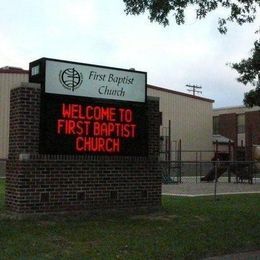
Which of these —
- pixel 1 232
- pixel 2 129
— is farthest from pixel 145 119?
pixel 2 129

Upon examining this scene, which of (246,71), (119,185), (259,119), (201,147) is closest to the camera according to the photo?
(119,185)

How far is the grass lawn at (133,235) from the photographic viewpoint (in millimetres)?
9203

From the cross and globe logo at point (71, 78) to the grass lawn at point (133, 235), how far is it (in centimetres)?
300

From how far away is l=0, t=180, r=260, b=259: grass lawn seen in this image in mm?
9203

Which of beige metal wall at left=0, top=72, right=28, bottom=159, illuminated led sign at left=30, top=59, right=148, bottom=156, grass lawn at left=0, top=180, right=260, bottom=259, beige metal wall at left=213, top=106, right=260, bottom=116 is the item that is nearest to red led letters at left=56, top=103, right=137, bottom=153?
illuminated led sign at left=30, top=59, right=148, bottom=156

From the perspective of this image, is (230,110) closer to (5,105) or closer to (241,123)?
(241,123)

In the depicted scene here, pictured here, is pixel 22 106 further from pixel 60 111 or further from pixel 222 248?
pixel 222 248

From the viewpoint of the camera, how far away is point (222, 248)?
10.2 metres

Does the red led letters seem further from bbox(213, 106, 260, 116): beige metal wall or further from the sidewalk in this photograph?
bbox(213, 106, 260, 116): beige metal wall

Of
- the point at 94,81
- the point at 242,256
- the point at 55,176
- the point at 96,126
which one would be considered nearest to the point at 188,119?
the point at 94,81

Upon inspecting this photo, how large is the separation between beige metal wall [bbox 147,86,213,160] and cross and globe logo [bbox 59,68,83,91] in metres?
38.9

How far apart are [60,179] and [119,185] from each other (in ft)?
5.48

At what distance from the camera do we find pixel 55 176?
12.7m

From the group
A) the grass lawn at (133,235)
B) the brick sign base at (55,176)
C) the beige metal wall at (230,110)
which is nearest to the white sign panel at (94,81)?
the brick sign base at (55,176)
